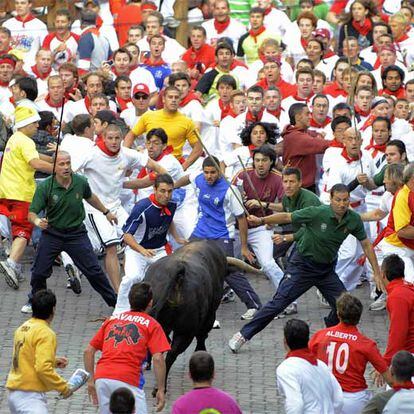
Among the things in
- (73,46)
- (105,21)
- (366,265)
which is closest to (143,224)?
(366,265)

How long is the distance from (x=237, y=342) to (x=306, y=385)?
4083 mm

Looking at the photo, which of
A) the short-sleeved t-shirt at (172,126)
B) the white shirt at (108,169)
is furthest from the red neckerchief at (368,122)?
the white shirt at (108,169)

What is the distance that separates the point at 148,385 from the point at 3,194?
4.25 meters

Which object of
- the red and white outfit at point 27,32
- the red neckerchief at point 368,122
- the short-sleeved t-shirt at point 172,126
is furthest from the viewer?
the red and white outfit at point 27,32

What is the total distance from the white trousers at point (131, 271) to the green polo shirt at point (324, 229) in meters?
1.70

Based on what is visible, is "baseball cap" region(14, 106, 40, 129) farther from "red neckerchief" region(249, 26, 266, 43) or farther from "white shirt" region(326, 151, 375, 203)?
"red neckerchief" region(249, 26, 266, 43)

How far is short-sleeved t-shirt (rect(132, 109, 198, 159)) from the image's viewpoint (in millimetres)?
18016

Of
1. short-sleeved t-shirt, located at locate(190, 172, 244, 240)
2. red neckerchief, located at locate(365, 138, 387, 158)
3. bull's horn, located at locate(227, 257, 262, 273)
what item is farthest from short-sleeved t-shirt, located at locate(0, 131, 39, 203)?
red neckerchief, located at locate(365, 138, 387, 158)

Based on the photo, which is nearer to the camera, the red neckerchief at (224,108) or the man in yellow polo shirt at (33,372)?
the man in yellow polo shirt at (33,372)

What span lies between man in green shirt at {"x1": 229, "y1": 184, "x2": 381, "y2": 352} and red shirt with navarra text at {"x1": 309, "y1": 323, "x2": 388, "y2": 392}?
2.66m

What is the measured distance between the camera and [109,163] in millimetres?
16531

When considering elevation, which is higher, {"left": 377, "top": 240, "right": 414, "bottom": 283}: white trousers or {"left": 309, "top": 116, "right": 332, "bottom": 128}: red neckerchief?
{"left": 377, "top": 240, "right": 414, "bottom": 283}: white trousers

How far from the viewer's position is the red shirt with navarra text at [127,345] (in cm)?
1106

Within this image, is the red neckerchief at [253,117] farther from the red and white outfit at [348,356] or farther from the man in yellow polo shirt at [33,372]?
the man in yellow polo shirt at [33,372]
